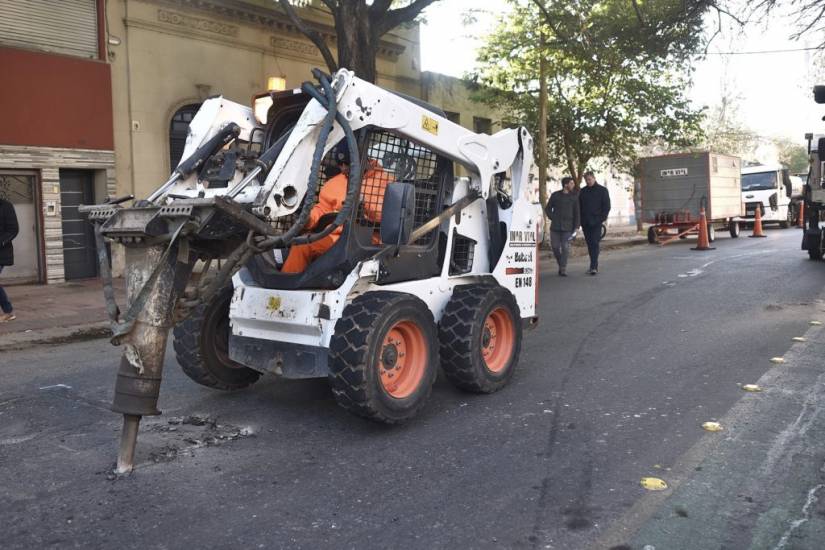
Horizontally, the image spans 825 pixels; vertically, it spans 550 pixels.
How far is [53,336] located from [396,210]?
599cm

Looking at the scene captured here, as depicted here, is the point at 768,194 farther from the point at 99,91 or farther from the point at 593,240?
the point at 99,91

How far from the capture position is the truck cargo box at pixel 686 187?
2172 centimetres

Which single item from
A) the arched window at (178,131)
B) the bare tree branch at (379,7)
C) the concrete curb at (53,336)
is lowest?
the concrete curb at (53,336)

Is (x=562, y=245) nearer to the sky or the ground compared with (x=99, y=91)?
nearer to the ground

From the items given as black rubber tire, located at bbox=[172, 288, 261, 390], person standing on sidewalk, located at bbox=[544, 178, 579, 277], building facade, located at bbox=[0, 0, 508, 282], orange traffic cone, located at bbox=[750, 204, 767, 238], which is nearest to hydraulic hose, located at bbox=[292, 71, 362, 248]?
black rubber tire, located at bbox=[172, 288, 261, 390]

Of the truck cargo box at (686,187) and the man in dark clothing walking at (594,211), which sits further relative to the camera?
the truck cargo box at (686,187)

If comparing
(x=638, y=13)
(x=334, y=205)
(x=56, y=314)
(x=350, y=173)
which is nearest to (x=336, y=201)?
(x=334, y=205)

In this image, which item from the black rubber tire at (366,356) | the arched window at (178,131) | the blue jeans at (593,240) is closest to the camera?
the black rubber tire at (366,356)

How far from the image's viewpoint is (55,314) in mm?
9953

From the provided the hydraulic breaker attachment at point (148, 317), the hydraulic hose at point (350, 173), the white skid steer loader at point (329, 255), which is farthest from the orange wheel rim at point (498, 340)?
the hydraulic breaker attachment at point (148, 317)

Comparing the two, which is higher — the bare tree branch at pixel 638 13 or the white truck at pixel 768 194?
the bare tree branch at pixel 638 13

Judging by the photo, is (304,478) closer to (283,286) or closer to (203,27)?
(283,286)

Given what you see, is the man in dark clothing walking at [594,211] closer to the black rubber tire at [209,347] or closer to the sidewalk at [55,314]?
the sidewalk at [55,314]

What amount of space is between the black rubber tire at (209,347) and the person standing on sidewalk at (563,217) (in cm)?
885
